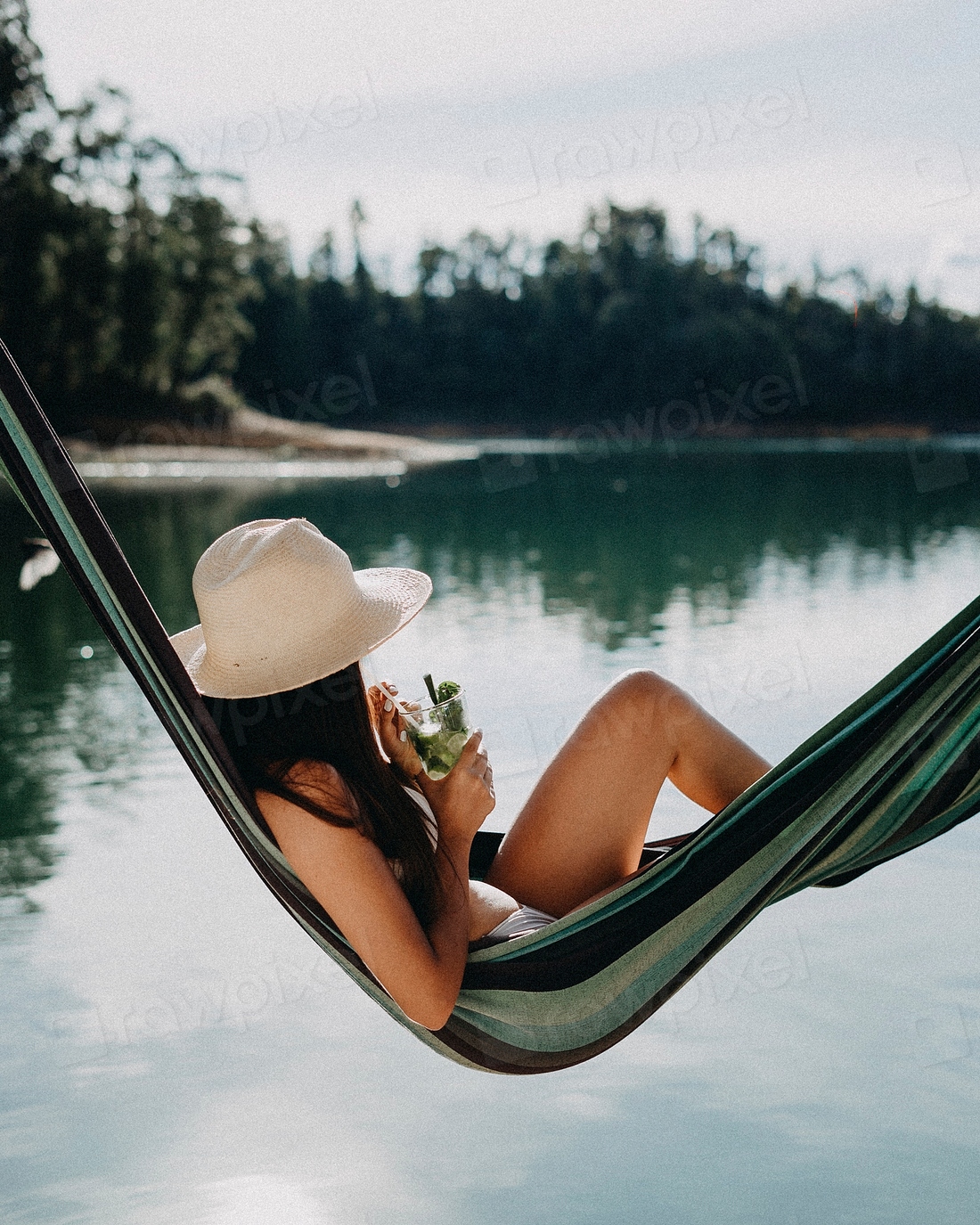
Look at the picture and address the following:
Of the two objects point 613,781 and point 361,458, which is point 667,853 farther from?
point 361,458

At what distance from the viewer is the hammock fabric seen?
58.9 inches

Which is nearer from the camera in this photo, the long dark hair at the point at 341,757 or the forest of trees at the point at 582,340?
the long dark hair at the point at 341,757

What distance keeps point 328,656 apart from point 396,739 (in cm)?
16

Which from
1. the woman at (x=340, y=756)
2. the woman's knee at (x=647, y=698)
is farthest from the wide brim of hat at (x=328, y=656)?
the woman's knee at (x=647, y=698)

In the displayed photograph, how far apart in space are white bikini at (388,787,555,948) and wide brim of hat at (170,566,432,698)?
0.17m

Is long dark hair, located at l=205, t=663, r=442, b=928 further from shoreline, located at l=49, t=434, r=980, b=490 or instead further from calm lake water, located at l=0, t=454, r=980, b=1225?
shoreline, located at l=49, t=434, r=980, b=490

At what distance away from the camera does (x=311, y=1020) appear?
2525 mm

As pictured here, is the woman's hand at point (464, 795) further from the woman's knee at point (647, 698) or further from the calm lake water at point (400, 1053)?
the calm lake water at point (400, 1053)

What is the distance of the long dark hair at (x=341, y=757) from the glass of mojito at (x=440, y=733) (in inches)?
1.9

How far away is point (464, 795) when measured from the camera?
1.45 m

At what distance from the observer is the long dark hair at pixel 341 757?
1389 mm
